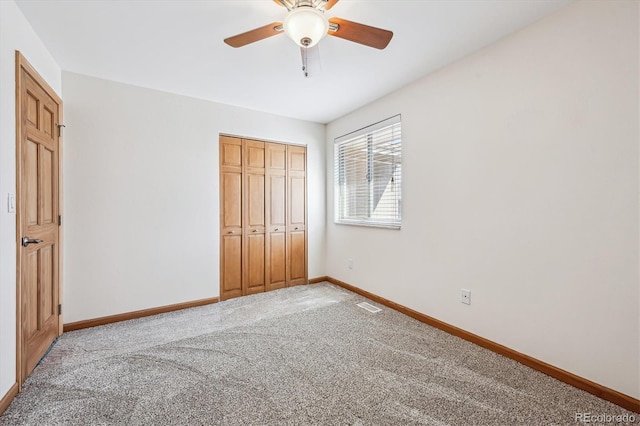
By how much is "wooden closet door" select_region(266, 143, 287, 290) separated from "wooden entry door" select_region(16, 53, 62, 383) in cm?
211

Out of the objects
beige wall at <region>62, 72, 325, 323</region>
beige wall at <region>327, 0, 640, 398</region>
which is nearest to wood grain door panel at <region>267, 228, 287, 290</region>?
beige wall at <region>62, 72, 325, 323</region>

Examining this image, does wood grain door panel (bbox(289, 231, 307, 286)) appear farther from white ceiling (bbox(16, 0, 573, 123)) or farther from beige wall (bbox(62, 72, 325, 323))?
white ceiling (bbox(16, 0, 573, 123))

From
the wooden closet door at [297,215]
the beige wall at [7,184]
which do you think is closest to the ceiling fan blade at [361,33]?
the beige wall at [7,184]

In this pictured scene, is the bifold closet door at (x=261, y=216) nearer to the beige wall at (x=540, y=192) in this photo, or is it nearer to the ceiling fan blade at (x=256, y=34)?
the beige wall at (x=540, y=192)

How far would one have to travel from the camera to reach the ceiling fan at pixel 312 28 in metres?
1.54

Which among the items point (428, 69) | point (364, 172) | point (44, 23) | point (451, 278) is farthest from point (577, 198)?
point (44, 23)

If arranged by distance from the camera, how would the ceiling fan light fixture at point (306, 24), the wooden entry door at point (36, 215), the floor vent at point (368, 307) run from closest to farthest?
the ceiling fan light fixture at point (306, 24) → the wooden entry door at point (36, 215) → the floor vent at point (368, 307)

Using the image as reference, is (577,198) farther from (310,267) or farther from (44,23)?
(44,23)

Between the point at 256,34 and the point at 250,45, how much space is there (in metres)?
0.60

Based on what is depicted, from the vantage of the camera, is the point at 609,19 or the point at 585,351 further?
the point at 585,351

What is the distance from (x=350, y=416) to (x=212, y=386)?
887 millimetres

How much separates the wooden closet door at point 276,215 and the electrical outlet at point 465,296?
231 cm

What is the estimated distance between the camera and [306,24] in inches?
60.8

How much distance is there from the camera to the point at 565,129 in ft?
6.13
